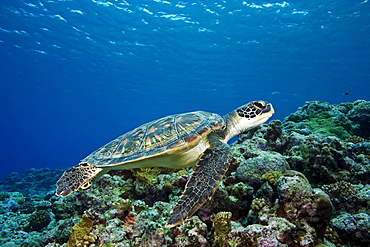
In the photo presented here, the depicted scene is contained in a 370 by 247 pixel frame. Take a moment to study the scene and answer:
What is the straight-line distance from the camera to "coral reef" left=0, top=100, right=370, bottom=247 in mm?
2344

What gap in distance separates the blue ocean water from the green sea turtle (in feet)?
67.7

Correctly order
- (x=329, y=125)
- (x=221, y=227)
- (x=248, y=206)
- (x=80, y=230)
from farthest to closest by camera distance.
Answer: (x=329, y=125) < (x=248, y=206) < (x=80, y=230) < (x=221, y=227)

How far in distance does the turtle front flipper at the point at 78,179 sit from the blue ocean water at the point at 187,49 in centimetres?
2227

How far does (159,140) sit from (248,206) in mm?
2084

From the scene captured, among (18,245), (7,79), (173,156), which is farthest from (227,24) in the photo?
(7,79)

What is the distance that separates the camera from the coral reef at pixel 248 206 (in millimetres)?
2344

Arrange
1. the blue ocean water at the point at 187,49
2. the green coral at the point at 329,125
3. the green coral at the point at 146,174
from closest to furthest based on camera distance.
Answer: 1. the green coral at the point at 146,174
2. the green coral at the point at 329,125
3. the blue ocean water at the point at 187,49

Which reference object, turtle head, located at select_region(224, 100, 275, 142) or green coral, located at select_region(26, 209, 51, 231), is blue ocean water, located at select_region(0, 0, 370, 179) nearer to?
turtle head, located at select_region(224, 100, 275, 142)

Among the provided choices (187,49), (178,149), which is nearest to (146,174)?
(178,149)

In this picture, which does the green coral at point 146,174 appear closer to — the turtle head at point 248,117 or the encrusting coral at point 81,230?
the encrusting coral at point 81,230

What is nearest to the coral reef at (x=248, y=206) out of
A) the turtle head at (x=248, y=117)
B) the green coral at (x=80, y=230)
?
the green coral at (x=80, y=230)

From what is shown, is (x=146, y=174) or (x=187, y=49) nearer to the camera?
(x=146, y=174)

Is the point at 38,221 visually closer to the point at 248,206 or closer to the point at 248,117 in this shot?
the point at 248,206

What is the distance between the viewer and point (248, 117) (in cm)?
464
